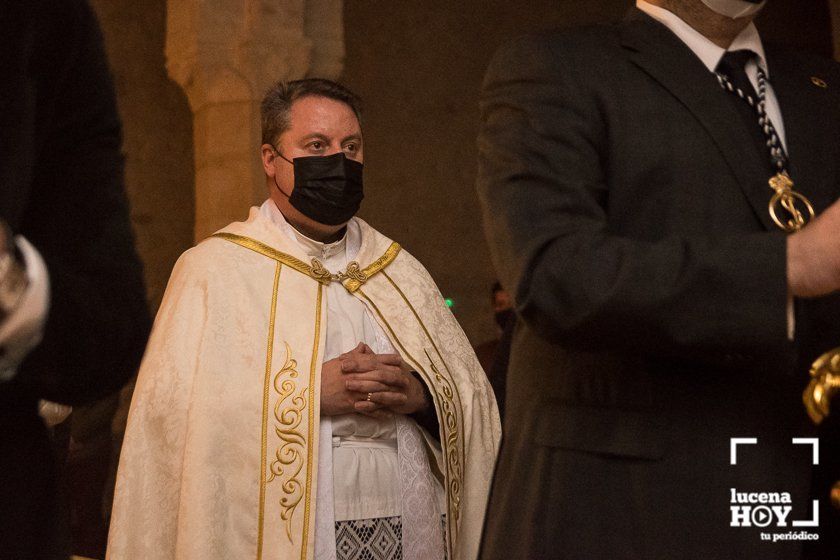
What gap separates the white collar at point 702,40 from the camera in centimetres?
193

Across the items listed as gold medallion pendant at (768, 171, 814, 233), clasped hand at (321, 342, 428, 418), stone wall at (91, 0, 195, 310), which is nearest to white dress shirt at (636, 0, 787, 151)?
gold medallion pendant at (768, 171, 814, 233)

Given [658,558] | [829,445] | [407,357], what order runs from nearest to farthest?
[658,558] → [829,445] → [407,357]

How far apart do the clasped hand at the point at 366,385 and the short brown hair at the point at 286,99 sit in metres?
0.89

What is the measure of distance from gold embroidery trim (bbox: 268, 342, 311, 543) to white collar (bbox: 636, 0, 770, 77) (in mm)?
1965

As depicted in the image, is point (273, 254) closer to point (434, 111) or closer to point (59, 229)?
point (59, 229)

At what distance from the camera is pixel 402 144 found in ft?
35.7

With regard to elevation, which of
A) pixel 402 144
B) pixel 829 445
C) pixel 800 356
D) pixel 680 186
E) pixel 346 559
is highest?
pixel 402 144

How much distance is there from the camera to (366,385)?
354 cm

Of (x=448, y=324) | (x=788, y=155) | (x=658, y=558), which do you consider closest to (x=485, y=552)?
(x=658, y=558)

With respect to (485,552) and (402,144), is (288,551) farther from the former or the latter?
(402,144)

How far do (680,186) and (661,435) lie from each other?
37 centimetres

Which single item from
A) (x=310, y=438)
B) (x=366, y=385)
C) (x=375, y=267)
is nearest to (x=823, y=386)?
(x=366, y=385)

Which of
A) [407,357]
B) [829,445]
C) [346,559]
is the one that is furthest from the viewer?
[407,357]

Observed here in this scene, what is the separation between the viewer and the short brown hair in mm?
4129
